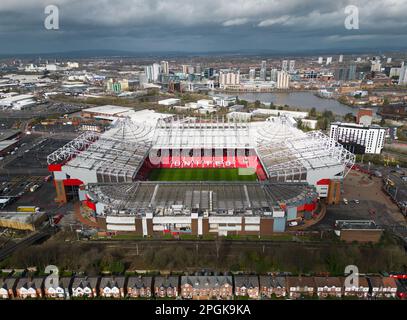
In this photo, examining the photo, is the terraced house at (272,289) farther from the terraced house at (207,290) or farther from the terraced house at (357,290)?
the terraced house at (357,290)

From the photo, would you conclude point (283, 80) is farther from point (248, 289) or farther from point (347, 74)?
point (248, 289)

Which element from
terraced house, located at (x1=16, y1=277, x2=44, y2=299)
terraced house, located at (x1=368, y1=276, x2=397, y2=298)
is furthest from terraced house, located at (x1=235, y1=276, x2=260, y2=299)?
terraced house, located at (x1=16, y1=277, x2=44, y2=299)

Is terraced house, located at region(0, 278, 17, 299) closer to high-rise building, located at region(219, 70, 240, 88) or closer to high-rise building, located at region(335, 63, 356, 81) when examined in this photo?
high-rise building, located at region(219, 70, 240, 88)

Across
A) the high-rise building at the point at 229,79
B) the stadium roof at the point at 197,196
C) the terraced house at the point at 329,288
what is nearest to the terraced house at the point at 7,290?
the stadium roof at the point at 197,196

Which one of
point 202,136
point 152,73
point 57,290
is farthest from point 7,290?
point 152,73

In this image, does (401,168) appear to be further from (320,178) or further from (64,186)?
(64,186)

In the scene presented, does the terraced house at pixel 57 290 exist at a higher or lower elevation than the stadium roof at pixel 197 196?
lower
